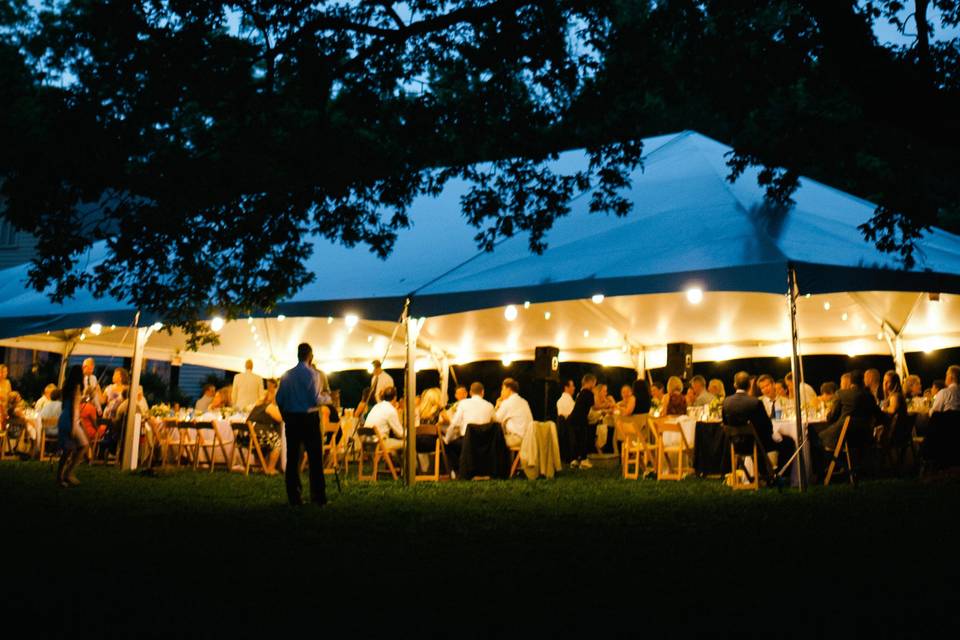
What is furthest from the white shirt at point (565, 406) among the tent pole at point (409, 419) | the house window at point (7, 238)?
the house window at point (7, 238)

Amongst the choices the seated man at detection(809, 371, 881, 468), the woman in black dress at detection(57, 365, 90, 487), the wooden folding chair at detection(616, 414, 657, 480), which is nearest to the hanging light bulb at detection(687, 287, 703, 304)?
the wooden folding chair at detection(616, 414, 657, 480)

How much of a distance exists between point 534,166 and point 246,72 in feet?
9.79

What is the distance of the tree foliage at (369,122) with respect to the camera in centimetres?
809

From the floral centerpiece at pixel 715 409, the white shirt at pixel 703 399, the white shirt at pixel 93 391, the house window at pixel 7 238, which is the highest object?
the house window at pixel 7 238

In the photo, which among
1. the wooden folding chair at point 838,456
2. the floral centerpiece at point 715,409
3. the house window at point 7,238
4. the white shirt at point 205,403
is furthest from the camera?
the house window at point 7,238

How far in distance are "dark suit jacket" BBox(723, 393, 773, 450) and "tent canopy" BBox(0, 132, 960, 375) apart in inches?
45.6

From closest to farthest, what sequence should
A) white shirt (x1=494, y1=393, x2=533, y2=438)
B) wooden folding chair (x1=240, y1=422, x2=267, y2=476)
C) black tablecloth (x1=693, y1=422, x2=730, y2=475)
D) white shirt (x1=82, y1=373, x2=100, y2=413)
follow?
1. black tablecloth (x1=693, y1=422, x2=730, y2=475)
2. white shirt (x1=494, y1=393, x2=533, y2=438)
3. wooden folding chair (x1=240, y1=422, x2=267, y2=476)
4. white shirt (x1=82, y1=373, x2=100, y2=413)

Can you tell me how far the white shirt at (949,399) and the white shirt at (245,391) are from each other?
9.77m

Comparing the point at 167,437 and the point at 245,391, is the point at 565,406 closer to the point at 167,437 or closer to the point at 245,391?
the point at 245,391

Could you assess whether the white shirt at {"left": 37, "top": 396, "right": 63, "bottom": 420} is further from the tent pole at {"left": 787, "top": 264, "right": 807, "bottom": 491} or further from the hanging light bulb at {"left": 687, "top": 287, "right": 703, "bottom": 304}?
the tent pole at {"left": 787, "top": 264, "right": 807, "bottom": 491}

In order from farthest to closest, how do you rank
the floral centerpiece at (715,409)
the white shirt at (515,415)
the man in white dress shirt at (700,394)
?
the man in white dress shirt at (700,394)
the white shirt at (515,415)
the floral centerpiece at (715,409)

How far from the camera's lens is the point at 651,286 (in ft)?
31.7

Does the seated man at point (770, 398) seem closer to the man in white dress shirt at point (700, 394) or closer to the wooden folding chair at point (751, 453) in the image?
the man in white dress shirt at point (700, 394)

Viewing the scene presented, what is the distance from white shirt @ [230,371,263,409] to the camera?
50.0 feet
